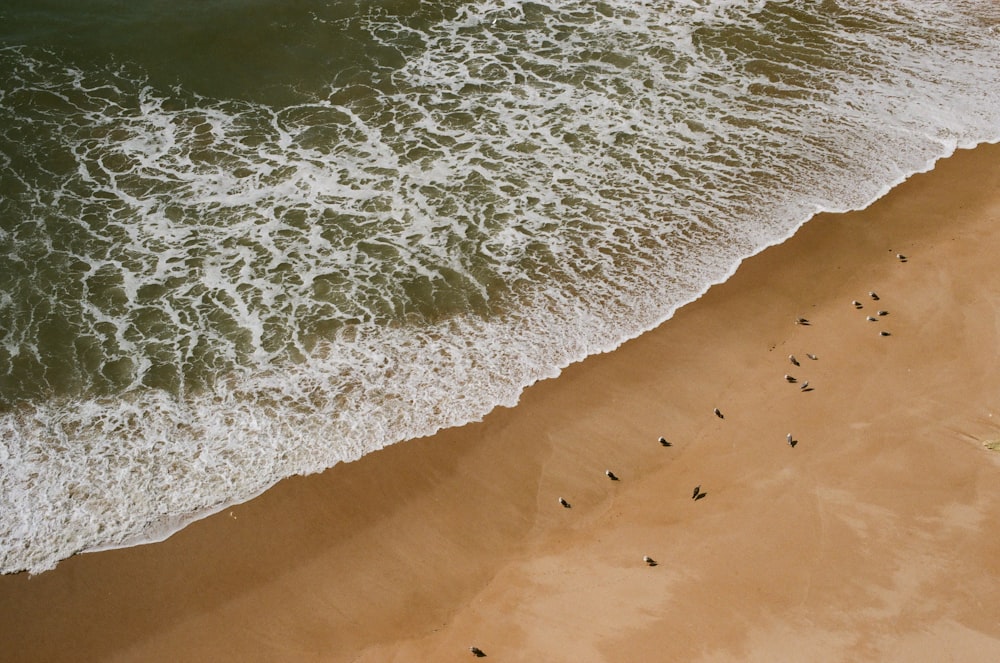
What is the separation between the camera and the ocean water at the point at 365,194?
7348 millimetres

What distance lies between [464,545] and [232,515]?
6.59ft

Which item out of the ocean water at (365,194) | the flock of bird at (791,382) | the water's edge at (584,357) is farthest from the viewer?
the ocean water at (365,194)

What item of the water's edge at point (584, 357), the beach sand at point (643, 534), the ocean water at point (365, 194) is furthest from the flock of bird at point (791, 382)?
the ocean water at point (365, 194)

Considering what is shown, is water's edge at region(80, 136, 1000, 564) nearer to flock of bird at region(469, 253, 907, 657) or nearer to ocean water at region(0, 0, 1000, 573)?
ocean water at region(0, 0, 1000, 573)

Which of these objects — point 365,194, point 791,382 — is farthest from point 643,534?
point 365,194

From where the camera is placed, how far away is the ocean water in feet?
24.1

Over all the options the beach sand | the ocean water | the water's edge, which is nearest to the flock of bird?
the beach sand

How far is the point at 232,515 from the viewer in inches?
260

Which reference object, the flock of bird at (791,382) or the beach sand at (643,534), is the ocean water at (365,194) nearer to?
the beach sand at (643,534)

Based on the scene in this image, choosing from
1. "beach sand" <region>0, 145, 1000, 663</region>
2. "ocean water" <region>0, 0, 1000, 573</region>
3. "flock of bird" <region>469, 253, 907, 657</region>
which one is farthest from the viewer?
"ocean water" <region>0, 0, 1000, 573</region>

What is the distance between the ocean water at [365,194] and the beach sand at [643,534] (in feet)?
1.45

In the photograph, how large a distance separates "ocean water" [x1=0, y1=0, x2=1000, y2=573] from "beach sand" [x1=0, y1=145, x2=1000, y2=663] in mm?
443

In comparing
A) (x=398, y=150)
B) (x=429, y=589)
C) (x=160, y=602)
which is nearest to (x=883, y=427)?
(x=429, y=589)

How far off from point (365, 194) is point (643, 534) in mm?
5955
